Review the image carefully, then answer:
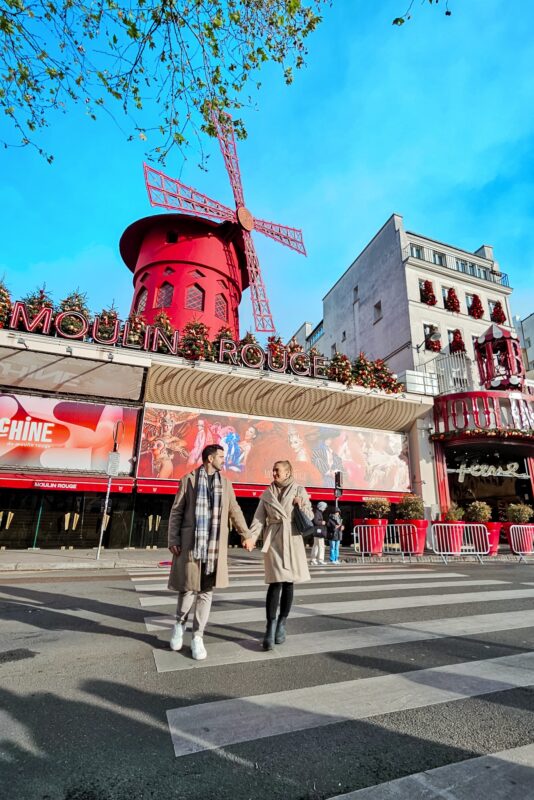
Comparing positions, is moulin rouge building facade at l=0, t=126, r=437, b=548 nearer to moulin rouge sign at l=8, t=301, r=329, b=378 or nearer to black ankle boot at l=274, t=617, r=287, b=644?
moulin rouge sign at l=8, t=301, r=329, b=378

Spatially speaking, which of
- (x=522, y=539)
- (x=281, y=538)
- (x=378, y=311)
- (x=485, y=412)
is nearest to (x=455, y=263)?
(x=378, y=311)

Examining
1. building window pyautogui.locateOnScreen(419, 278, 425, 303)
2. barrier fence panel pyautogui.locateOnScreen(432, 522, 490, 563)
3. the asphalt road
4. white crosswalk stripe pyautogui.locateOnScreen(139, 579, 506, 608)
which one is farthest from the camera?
building window pyautogui.locateOnScreen(419, 278, 425, 303)

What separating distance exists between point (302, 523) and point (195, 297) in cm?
1896

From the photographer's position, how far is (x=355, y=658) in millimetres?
3523

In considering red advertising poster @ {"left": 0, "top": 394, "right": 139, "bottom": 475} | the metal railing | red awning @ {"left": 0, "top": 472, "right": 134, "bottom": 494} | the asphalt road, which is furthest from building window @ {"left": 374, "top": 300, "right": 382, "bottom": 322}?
the asphalt road

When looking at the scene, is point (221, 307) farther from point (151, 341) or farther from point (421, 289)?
point (421, 289)

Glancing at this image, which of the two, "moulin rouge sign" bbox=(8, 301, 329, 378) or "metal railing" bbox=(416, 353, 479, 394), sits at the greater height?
"metal railing" bbox=(416, 353, 479, 394)

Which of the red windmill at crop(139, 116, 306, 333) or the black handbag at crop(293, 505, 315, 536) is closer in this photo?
the black handbag at crop(293, 505, 315, 536)

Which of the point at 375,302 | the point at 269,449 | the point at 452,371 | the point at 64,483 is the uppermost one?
the point at 375,302

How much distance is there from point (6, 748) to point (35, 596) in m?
4.41

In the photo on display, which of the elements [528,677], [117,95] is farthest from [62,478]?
[528,677]

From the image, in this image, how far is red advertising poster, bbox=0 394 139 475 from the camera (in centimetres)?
1388

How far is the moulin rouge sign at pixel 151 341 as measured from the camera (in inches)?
554

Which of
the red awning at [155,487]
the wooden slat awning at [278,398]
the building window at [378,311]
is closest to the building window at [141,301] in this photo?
the wooden slat awning at [278,398]
